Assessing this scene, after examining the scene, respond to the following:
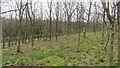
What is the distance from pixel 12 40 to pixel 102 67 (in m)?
31.0

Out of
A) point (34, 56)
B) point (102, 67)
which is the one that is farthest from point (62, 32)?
point (102, 67)

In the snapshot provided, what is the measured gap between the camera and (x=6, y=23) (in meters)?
41.4

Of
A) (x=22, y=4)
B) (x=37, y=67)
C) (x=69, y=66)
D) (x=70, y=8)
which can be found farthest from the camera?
(x=70, y=8)

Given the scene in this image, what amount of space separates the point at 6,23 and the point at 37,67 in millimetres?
31363

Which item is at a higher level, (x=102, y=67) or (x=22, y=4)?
(x=22, y=4)

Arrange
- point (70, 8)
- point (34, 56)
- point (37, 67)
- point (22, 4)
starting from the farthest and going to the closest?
point (70, 8) → point (22, 4) → point (34, 56) → point (37, 67)

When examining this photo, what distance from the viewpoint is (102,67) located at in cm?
985

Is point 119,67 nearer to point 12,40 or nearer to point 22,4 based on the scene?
point 22,4

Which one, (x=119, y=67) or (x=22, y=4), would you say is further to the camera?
(x=22, y=4)

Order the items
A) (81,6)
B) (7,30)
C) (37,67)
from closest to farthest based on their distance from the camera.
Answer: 1. (37,67)
2. (81,6)
3. (7,30)

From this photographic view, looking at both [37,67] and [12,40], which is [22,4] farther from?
[12,40]

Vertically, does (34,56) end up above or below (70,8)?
below

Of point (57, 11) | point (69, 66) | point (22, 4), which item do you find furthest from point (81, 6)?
point (69, 66)

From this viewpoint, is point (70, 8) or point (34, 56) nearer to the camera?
point (34, 56)
